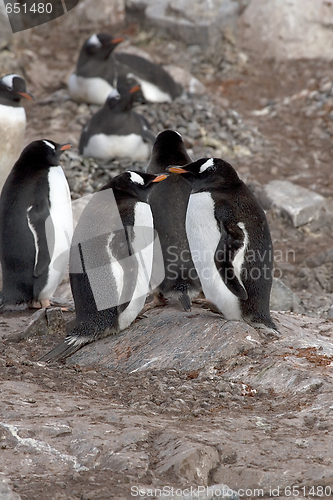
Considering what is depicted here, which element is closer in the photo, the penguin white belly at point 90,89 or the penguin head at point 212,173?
the penguin head at point 212,173

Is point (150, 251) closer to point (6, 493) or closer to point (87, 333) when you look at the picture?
point (87, 333)

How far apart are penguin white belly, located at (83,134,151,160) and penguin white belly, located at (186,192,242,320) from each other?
14.3 feet

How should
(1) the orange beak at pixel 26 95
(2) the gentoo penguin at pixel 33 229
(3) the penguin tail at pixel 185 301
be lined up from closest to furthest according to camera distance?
(3) the penguin tail at pixel 185 301, (2) the gentoo penguin at pixel 33 229, (1) the orange beak at pixel 26 95

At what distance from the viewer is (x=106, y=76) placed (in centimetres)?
1055

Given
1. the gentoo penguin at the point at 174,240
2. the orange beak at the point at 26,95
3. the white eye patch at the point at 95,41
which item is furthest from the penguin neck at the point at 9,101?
the gentoo penguin at the point at 174,240

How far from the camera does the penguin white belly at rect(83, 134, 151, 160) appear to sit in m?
8.60

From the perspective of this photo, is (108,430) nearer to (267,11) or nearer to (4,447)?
(4,447)

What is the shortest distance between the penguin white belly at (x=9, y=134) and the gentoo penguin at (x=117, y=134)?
1.06 m

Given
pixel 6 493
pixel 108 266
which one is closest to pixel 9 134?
pixel 108 266

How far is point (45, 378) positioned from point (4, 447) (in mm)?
925

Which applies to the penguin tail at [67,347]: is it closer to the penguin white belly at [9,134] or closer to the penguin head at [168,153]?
the penguin head at [168,153]

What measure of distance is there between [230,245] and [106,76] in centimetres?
701

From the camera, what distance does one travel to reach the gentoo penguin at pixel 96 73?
10.4 m

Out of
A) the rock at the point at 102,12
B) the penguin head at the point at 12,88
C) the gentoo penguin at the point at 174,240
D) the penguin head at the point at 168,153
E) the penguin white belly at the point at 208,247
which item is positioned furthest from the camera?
the rock at the point at 102,12
